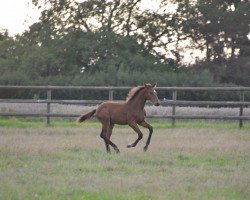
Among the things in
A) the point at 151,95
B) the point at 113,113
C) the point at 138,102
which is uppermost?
the point at 151,95

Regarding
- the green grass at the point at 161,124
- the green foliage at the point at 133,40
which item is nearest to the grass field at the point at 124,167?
the green grass at the point at 161,124

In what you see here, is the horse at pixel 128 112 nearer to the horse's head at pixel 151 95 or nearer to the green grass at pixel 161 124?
the horse's head at pixel 151 95

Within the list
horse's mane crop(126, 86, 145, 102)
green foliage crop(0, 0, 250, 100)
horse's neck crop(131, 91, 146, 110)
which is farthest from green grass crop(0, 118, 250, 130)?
green foliage crop(0, 0, 250, 100)

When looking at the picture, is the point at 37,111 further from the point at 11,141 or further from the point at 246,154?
the point at 246,154

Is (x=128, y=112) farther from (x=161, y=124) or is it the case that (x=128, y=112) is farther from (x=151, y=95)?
(x=161, y=124)

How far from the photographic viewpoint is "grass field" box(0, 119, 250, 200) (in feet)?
28.0

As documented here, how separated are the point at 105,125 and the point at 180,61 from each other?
34121 millimetres

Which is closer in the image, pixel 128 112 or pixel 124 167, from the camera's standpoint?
pixel 124 167

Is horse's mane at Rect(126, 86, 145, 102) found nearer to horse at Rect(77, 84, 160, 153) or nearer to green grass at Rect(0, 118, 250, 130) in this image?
horse at Rect(77, 84, 160, 153)

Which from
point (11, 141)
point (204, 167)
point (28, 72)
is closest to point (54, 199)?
point (204, 167)

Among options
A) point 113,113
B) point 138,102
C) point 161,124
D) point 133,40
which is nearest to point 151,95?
point 138,102

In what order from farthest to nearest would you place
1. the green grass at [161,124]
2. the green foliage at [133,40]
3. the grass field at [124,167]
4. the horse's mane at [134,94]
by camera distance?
1. the green foliage at [133,40]
2. the green grass at [161,124]
3. the horse's mane at [134,94]
4. the grass field at [124,167]

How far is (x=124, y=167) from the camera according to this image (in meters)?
10.9

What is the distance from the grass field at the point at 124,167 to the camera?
28.0 feet
